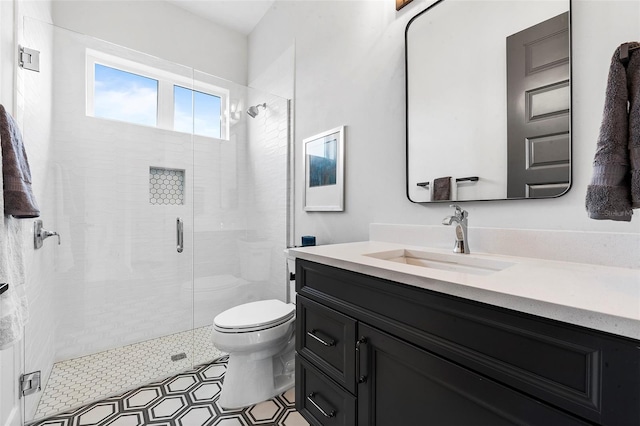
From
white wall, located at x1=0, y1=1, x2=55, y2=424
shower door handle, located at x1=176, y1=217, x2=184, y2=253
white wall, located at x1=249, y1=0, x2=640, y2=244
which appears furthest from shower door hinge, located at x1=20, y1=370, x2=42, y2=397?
white wall, located at x1=249, y1=0, x2=640, y2=244

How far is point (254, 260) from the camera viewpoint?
7.78 feet

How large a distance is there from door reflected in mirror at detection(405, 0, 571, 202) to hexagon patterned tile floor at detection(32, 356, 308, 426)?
1298 millimetres

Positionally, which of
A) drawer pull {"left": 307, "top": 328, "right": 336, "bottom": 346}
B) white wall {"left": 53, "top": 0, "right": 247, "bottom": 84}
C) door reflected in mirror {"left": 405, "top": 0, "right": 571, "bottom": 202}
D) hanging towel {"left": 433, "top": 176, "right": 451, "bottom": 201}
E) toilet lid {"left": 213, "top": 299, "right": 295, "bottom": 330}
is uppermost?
white wall {"left": 53, "top": 0, "right": 247, "bottom": 84}

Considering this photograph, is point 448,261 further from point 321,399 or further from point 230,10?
point 230,10

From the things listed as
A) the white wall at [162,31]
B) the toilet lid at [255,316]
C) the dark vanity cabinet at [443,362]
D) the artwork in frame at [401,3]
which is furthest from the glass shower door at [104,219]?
the artwork in frame at [401,3]

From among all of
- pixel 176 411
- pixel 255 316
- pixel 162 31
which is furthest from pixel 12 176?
pixel 162 31

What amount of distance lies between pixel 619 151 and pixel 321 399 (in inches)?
45.6

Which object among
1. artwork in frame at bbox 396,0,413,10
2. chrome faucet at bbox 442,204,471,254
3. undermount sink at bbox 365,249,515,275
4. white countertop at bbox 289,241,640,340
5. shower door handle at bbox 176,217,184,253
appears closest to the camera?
white countertop at bbox 289,241,640,340

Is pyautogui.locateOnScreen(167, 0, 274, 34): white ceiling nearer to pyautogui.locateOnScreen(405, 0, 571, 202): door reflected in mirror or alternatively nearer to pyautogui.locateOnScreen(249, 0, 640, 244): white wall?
pyautogui.locateOnScreen(249, 0, 640, 244): white wall

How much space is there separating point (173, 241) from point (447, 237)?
202 centimetres

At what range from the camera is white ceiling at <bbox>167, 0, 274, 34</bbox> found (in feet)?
8.20

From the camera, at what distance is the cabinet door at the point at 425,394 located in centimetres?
59

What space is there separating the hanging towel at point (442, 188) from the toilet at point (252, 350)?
105 cm

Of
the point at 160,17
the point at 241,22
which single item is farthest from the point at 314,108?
the point at 160,17
